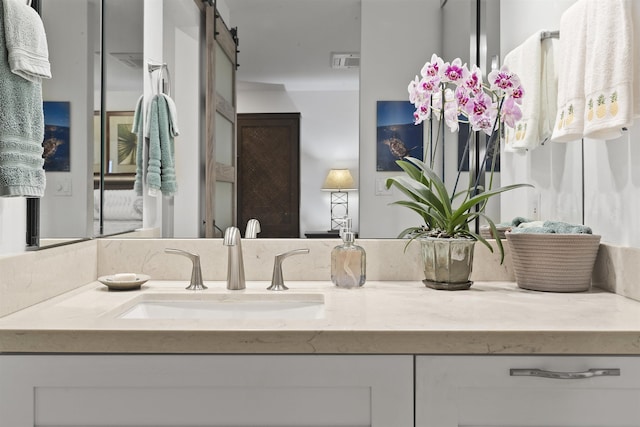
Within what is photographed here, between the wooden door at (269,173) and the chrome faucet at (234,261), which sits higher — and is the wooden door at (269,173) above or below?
above

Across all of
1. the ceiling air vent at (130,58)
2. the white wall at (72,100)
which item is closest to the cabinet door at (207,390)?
the white wall at (72,100)

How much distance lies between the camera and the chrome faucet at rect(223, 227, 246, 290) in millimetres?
1364

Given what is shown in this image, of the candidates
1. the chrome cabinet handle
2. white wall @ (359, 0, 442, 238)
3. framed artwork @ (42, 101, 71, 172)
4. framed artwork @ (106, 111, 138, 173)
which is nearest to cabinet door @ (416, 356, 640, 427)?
the chrome cabinet handle

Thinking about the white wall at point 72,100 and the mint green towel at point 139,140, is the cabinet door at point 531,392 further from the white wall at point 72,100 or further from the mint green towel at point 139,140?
the mint green towel at point 139,140

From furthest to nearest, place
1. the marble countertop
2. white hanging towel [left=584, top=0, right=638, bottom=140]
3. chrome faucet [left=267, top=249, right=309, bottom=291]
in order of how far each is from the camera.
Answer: chrome faucet [left=267, top=249, right=309, bottom=291] → white hanging towel [left=584, top=0, right=638, bottom=140] → the marble countertop

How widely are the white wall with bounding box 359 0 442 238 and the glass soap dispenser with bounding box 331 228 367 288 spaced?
0.51ft

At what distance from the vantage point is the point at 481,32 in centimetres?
160

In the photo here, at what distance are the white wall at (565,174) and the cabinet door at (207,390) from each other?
81 centimetres

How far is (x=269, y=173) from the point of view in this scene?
154 centimetres

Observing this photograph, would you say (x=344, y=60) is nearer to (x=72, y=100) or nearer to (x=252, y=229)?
(x=252, y=229)

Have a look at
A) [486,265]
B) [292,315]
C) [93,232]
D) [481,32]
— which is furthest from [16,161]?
[481,32]

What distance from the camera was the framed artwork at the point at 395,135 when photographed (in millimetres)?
1545

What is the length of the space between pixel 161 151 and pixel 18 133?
0.62 meters

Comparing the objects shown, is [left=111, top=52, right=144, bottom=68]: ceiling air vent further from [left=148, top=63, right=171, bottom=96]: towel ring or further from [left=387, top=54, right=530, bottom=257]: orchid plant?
[left=387, top=54, right=530, bottom=257]: orchid plant
